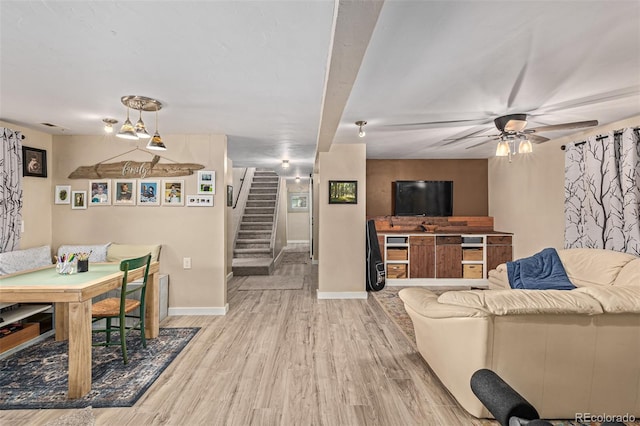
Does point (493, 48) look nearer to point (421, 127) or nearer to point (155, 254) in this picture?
point (421, 127)

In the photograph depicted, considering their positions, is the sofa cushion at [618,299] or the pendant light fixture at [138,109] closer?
the sofa cushion at [618,299]

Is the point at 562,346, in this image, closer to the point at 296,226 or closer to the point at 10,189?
the point at 10,189

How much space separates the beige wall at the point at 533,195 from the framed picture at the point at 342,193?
2.84 m

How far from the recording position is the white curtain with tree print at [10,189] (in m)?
3.48

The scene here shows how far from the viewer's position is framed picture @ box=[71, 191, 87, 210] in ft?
14.1

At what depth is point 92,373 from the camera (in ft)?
8.94

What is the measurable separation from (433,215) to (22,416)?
601cm

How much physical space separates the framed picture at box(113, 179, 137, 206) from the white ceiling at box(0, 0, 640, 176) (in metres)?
0.87

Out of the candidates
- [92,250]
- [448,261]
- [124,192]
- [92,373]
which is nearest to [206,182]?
[124,192]

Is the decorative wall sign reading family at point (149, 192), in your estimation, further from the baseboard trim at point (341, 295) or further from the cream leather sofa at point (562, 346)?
the cream leather sofa at point (562, 346)

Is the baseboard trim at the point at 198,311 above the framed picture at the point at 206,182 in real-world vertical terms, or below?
below

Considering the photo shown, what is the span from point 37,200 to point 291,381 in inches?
155

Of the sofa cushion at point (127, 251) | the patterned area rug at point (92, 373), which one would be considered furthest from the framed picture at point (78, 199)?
the patterned area rug at point (92, 373)

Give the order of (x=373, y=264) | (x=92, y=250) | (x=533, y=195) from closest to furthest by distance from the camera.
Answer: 1. (x=92, y=250)
2. (x=533, y=195)
3. (x=373, y=264)
